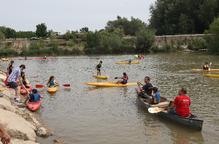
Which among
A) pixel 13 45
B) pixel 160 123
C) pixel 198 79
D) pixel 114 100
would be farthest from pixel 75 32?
pixel 160 123

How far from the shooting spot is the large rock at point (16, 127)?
45.3 feet

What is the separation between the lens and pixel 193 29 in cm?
9788

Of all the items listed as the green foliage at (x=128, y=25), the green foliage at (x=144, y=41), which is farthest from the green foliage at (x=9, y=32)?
the green foliage at (x=144, y=41)

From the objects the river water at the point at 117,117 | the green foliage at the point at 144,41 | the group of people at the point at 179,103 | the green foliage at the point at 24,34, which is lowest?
the river water at the point at 117,117

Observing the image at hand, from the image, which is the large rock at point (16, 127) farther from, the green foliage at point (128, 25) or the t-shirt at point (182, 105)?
the green foliage at point (128, 25)

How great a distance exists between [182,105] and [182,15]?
267ft

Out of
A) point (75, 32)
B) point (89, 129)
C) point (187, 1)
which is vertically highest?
point (187, 1)

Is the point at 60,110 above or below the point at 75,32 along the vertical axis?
below

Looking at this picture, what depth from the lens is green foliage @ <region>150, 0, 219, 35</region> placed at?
92.9m

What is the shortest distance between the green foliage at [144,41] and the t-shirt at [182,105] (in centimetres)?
7127

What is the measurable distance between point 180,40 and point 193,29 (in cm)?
758

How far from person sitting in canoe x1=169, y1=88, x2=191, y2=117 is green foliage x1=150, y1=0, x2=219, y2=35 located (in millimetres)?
78198

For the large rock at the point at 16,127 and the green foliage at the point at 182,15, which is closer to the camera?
the large rock at the point at 16,127

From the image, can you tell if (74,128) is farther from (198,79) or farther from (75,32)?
(75,32)
